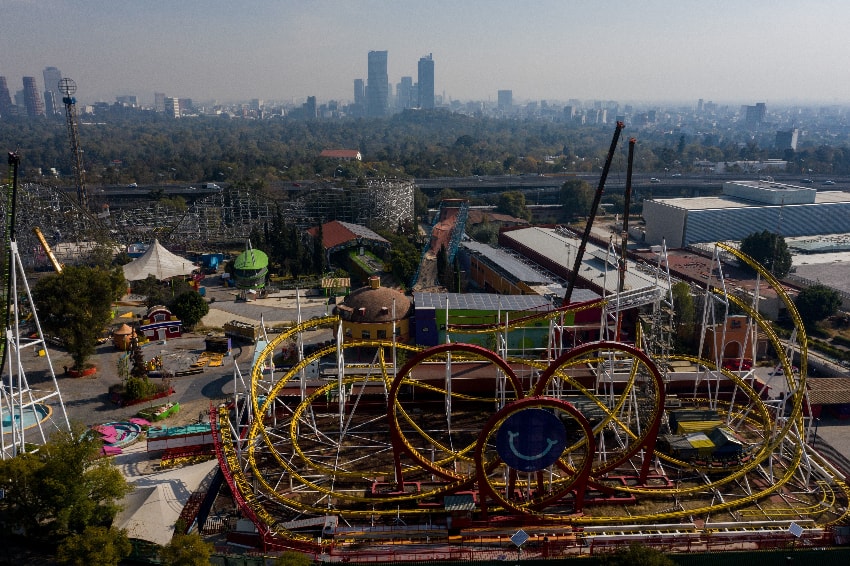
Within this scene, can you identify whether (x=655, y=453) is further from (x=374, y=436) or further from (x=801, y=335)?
(x=374, y=436)

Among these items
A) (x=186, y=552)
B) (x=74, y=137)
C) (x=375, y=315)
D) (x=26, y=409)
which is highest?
(x=74, y=137)

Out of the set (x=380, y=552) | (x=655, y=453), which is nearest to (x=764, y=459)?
(x=655, y=453)

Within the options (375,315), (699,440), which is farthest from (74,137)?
(699,440)

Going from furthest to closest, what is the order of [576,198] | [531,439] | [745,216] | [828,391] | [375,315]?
[576,198] < [745,216] < [375,315] < [828,391] < [531,439]

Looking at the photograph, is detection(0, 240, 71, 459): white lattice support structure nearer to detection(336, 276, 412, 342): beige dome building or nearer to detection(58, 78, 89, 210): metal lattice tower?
detection(336, 276, 412, 342): beige dome building

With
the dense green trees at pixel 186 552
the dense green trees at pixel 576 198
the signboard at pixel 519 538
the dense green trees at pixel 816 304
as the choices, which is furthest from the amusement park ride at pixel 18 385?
the dense green trees at pixel 576 198

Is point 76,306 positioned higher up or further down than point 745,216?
further down

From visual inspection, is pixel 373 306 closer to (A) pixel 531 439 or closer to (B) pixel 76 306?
(B) pixel 76 306

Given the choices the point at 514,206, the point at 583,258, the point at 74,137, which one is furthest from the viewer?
the point at 514,206

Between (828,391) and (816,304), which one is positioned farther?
(816,304)
